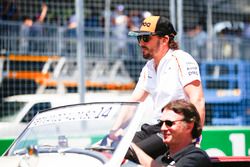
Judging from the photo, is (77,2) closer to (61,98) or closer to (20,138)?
(61,98)

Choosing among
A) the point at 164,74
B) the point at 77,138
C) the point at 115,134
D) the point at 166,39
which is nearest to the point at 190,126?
the point at 115,134

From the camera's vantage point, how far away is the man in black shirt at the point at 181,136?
4383mm

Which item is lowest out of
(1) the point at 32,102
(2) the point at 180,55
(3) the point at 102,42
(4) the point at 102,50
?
(1) the point at 32,102

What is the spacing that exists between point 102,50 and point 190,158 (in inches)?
308

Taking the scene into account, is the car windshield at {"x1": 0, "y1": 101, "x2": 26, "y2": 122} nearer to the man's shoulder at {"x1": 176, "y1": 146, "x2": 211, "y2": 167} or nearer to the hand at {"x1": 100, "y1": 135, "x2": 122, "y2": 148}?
the hand at {"x1": 100, "y1": 135, "x2": 122, "y2": 148}

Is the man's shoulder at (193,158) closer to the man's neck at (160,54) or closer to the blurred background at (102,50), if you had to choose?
the man's neck at (160,54)

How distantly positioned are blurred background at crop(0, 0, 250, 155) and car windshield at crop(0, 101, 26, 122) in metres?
0.02

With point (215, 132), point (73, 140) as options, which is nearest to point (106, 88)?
point (215, 132)

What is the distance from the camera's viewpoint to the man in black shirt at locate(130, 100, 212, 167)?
4.38 meters

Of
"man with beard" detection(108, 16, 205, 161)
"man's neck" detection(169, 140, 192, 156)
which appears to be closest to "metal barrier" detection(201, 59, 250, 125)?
"man with beard" detection(108, 16, 205, 161)

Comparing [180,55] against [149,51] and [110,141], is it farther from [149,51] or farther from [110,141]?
[110,141]

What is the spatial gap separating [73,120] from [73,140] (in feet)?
0.58

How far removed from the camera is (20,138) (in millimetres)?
4934

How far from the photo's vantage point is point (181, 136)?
4.43 metres
